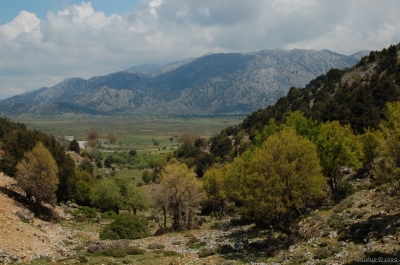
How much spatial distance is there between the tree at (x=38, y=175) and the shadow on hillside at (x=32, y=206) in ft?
3.44

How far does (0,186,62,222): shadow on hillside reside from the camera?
142 feet

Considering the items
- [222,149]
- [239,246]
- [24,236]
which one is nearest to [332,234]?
[239,246]

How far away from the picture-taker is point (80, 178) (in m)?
69.8

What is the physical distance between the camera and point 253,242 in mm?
33781

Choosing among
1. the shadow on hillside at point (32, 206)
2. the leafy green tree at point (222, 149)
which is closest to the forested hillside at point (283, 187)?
the shadow on hillside at point (32, 206)

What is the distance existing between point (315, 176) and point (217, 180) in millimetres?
25729

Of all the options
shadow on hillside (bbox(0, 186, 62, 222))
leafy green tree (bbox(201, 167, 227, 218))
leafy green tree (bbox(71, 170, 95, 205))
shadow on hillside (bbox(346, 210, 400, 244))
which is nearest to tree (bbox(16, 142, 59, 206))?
shadow on hillside (bbox(0, 186, 62, 222))

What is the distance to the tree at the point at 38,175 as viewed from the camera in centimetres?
4200

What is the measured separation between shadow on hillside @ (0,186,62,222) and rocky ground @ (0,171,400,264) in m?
1.69

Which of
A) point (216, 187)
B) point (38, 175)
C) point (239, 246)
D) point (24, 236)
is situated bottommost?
point (239, 246)

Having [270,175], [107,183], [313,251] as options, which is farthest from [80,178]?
[313,251]

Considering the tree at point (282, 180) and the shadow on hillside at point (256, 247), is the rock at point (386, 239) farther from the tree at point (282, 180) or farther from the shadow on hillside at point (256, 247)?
the shadow on hillside at point (256, 247)

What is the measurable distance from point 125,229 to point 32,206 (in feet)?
43.1

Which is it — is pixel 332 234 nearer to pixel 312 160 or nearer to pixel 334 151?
pixel 312 160
